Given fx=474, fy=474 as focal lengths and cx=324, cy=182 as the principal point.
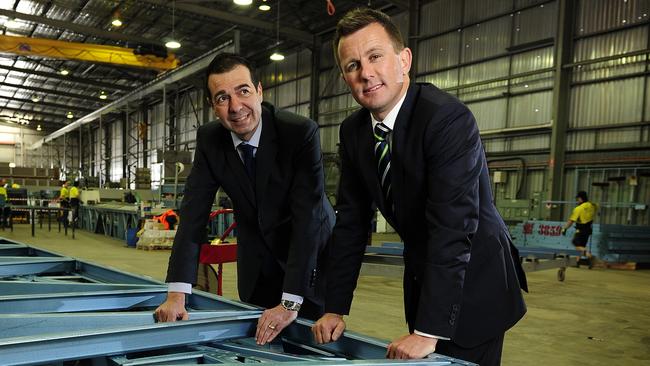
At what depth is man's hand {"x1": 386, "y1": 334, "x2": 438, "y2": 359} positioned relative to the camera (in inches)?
43.4

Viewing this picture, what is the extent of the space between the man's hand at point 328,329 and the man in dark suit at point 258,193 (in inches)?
7.9

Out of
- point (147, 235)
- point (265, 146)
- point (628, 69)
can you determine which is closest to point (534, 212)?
point (628, 69)

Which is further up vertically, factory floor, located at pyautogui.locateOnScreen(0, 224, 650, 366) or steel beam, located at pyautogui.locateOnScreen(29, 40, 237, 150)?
steel beam, located at pyautogui.locateOnScreen(29, 40, 237, 150)

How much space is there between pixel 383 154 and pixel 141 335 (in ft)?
2.63

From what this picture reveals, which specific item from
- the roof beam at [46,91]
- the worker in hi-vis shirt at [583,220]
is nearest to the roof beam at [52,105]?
the roof beam at [46,91]

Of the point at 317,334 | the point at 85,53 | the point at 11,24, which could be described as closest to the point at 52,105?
the point at 11,24

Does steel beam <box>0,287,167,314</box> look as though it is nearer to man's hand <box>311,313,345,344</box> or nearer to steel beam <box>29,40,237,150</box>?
man's hand <box>311,313,345,344</box>

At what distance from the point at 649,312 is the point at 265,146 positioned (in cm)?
529

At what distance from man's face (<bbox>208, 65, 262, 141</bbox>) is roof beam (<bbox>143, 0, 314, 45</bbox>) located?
12.5 m

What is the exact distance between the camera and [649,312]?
5152 mm

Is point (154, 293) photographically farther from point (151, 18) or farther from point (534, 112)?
point (151, 18)

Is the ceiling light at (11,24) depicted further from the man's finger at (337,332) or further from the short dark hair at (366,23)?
the man's finger at (337,332)

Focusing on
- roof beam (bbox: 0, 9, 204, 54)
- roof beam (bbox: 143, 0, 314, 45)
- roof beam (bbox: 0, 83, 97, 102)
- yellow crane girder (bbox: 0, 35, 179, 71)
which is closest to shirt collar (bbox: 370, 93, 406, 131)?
roof beam (bbox: 143, 0, 314, 45)

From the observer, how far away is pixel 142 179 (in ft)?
51.2
